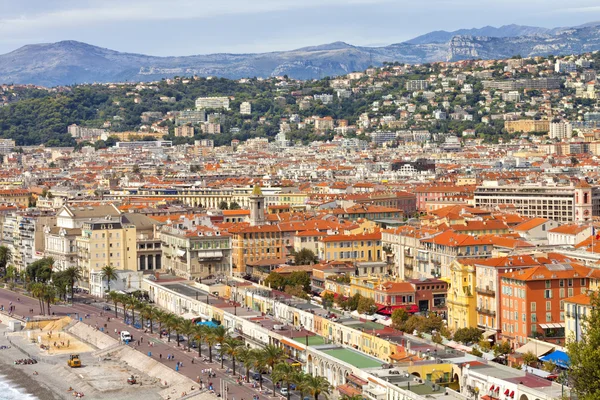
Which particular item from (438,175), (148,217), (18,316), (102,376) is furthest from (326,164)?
(102,376)

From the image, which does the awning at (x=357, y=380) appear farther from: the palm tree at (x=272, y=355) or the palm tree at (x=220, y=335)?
the palm tree at (x=220, y=335)

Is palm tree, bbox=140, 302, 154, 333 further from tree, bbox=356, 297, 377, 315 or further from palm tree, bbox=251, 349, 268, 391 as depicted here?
palm tree, bbox=251, 349, 268, 391

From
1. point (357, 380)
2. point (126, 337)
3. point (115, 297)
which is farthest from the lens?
point (115, 297)

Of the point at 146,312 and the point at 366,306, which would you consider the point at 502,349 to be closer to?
the point at 366,306

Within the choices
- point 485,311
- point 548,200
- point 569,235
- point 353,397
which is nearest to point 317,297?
point 485,311

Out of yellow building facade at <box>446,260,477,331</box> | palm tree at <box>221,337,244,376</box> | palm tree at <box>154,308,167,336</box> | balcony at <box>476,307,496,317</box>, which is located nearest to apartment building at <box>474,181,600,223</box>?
yellow building facade at <box>446,260,477,331</box>

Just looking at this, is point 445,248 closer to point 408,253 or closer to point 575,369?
point 408,253

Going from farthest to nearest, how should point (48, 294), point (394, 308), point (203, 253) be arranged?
point (203, 253) → point (48, 294) → point (394, 308)
